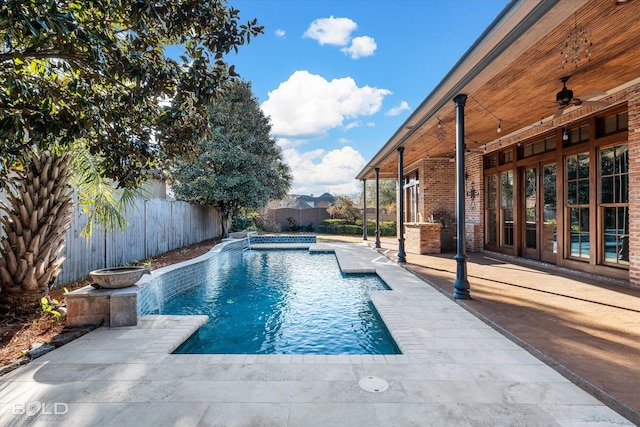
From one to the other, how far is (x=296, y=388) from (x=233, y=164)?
41.0 feet

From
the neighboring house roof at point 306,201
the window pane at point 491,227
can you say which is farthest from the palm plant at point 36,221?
the neighboring house roof at point 306,201

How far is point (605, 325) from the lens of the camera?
3.73 metres

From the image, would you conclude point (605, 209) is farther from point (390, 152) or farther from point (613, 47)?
point (390, 152)

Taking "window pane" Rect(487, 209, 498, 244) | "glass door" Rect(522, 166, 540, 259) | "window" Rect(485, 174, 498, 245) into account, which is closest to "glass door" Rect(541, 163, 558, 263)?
"glass door" Rect(522, 166, 540, 259)

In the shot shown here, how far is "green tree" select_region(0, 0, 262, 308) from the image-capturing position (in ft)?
8.41

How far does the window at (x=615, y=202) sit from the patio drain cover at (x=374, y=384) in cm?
583

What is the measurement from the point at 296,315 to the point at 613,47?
5.42 metres

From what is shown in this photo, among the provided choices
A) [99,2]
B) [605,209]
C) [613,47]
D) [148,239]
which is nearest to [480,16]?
[613,47]

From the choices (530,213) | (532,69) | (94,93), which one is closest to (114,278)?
(94,93)

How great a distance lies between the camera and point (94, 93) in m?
3.43

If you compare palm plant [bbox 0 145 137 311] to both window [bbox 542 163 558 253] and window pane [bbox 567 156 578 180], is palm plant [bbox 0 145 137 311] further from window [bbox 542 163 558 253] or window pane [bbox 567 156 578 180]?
window [bbox 542 163 558 253]

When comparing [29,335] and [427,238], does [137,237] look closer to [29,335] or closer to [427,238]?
[29,335]

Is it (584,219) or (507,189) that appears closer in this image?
(584,219)

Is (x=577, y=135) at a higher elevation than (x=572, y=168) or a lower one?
higher
